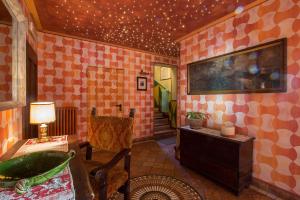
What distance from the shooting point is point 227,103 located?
113 inches

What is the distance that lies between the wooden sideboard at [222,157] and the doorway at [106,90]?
2.28 m

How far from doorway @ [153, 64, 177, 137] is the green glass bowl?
4530 millimetres

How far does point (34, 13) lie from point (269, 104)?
3975 mm

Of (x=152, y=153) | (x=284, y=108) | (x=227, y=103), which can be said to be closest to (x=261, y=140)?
(x=284, y=108)

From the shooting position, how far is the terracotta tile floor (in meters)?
2.31

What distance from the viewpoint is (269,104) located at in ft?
7.57

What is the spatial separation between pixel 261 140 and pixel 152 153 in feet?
7.66

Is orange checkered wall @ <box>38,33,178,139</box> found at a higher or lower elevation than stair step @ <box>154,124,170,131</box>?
higher

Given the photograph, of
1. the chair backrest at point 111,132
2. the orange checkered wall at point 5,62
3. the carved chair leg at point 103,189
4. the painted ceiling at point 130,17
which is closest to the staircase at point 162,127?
the painted ceiling at point 130,17

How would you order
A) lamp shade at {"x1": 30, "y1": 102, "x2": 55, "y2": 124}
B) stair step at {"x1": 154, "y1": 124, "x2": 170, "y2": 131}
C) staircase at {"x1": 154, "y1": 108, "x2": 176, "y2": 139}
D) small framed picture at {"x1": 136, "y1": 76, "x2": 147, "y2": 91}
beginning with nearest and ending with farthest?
lamp shade at {"x1": 30, "y1": 102, "x2": 55, "y2": 124} → small framed picture at {"x1": 136, "y1": 76, "x2": 147, "y2": 91} → staircase at {"x1": 154, "y1": 108, "x2": 176, "y2": 139} → stair step at {"x1": 154, "y1": 124, "x2": 170, "y2": 131}

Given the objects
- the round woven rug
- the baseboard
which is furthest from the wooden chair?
the baseboard

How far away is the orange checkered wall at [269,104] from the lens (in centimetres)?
206

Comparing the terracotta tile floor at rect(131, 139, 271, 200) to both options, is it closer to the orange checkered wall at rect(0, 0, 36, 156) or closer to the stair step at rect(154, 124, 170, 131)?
the stair step at rect(154, 124, 170, 131)

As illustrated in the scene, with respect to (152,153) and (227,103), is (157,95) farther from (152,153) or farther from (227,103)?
(227,103)
